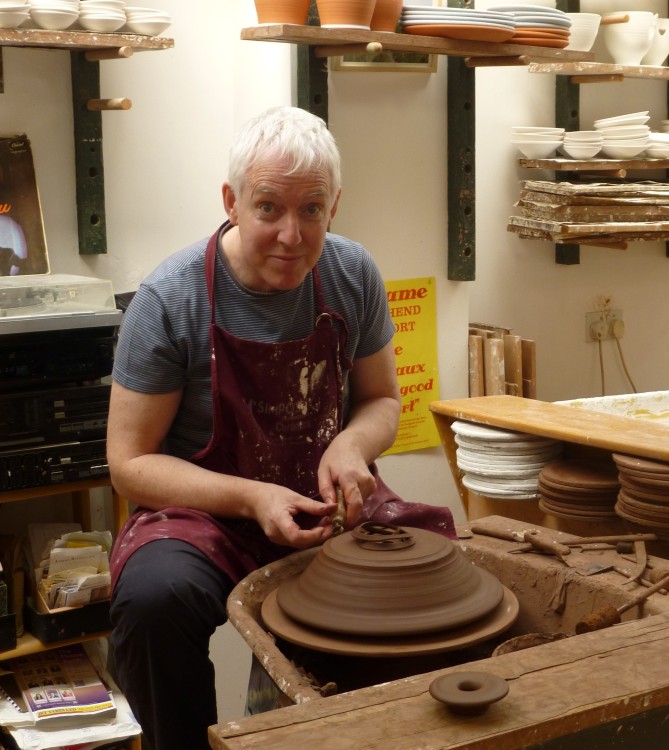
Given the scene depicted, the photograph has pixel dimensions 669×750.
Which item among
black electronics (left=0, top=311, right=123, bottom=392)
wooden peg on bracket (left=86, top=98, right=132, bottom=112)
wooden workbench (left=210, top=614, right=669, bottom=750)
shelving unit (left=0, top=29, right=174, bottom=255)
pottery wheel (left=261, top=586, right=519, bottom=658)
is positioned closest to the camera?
wooden workbench (left=210, top=614, right=669, bottom=750)

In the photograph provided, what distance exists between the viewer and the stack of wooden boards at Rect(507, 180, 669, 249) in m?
3.59

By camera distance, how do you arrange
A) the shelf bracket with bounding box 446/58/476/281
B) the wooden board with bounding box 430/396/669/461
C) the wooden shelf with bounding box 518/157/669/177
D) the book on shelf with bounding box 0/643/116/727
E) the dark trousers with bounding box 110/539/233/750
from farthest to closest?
1. the wooden shelf with bounding box 518/157/669/177
2. the shelf bracket with bounding box 446/58/476/281
3. the book on shelf with bounding box 0/643/116/727
4. the wooden board with bounding box 430/396/669/461
5. the dark trousers with bounding box 110/539/233/750

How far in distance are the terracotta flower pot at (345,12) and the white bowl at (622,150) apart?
49.4 inches

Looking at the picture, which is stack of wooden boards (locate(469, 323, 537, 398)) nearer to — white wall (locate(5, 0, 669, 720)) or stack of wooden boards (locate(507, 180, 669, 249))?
white wall (locate(5, 0, 669, 720))

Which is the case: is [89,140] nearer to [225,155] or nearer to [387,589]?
[225,155]

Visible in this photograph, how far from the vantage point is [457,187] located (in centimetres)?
346

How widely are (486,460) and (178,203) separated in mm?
1273

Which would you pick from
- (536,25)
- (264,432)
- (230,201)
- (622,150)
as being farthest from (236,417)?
(622,150)

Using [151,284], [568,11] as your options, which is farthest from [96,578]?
[568,11]

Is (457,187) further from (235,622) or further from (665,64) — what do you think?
(235,622)

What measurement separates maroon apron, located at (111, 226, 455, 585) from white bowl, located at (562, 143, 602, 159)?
1763 millimetres

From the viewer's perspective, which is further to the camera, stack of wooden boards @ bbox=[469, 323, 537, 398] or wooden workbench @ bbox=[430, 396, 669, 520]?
stack of wooden boards @ bbox=[469, 323, 537, 398]

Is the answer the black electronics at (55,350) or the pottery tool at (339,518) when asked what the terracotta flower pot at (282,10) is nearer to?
the black electronics at (55,350)

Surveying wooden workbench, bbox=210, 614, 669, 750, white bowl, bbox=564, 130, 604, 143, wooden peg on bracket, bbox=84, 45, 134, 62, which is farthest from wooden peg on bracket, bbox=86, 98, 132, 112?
wooden workbench, bbox=210, 614, 669, 750
